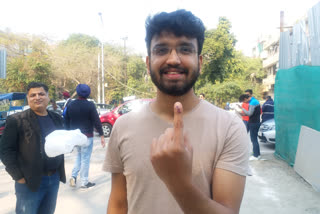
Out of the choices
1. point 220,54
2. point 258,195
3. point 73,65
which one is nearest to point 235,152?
point 258,195

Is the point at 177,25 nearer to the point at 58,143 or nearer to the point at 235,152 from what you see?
the point at 235,152

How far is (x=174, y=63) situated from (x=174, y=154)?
0.48 metres


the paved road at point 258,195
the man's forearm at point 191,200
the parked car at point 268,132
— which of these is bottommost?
the paved road at point 258,195

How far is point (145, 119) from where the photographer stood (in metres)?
1.32

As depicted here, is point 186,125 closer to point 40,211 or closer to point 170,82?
point 170,82

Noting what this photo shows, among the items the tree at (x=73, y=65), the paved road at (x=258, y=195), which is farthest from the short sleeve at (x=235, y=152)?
the tree at (x=73, y=65)

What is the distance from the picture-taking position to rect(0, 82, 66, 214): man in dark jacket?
2.55 metres

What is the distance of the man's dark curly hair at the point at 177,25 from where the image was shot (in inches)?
49.1

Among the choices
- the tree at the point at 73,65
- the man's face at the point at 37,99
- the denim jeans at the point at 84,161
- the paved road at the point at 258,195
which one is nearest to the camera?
the man's face at the point at 37,99

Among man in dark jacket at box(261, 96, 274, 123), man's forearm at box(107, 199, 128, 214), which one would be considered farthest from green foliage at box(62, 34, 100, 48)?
man's forearm at box(107, 199, 128, 214)

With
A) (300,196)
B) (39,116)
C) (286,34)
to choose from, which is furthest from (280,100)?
(39,116)

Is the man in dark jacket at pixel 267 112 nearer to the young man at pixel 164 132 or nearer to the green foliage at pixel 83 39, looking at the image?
the young man at pixel 164 132

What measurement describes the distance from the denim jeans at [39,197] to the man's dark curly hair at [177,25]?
207cm

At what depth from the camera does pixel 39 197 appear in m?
2.64
